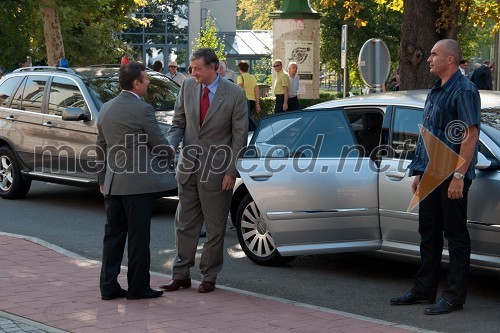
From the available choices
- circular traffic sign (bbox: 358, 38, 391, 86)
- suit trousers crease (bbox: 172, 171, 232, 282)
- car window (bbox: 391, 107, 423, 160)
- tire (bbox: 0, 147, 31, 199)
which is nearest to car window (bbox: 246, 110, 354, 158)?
car window (bbox: 391, 107, 423, 160)

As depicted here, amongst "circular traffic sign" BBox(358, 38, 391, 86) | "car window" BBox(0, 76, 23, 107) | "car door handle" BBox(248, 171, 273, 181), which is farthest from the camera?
"circular traffic sign" BBox(358, 38, 391, 86)

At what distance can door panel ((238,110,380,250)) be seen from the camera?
27.0 ft

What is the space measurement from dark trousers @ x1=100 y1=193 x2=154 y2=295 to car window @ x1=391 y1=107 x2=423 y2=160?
7.06 feet

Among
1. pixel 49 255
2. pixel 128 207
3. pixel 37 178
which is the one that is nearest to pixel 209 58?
pixel 128 207

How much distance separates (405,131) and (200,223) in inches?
74.4

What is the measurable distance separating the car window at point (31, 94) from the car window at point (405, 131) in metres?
6.66

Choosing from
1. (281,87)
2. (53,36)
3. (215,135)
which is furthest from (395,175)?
(53,36)

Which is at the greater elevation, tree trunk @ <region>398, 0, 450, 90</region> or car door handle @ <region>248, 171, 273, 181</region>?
tree trunk @ <region>398, 0, 450, 90</region>

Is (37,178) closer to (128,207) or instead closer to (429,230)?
(128,207)

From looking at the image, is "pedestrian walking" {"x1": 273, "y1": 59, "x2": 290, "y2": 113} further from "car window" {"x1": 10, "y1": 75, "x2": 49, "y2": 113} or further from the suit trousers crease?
the suit trousers crease

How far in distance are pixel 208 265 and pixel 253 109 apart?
14.3 m

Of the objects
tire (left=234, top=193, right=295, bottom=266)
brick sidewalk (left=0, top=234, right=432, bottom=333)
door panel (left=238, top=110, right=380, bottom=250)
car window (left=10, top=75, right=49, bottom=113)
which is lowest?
brick sidewalk (left=0, top=234, right=432, bottom=333)

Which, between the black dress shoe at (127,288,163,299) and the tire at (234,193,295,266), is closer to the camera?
the black dress shoe at (127,288,163,299)

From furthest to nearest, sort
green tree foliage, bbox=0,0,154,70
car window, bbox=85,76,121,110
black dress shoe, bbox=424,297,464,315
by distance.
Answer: green tree foliage, bbox=0,0,154,70
car window, bbox=85,76,121,110
black dress shoe, bbox=424,297,464,315
